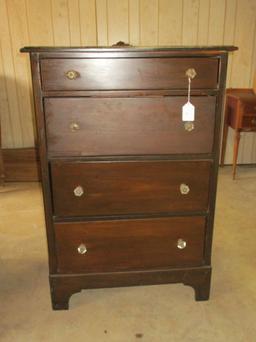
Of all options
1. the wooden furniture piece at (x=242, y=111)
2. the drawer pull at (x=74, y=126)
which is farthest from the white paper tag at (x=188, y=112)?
the wooden furniture piece at (x=242, y=111)

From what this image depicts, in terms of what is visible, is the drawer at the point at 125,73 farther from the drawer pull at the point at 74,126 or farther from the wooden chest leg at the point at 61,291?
the wooden chest leg at the point at 61,291

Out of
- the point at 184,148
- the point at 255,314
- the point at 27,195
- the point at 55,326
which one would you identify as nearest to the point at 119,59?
the point at 184,148

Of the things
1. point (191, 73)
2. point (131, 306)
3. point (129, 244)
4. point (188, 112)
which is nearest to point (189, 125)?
point (188, 112)

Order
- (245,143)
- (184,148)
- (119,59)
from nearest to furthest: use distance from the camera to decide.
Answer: (119,59) → (184,148) → (245,143)

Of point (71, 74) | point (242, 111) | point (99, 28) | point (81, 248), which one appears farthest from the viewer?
point (99, 28)

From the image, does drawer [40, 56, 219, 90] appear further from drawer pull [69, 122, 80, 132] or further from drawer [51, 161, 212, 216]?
drawer [51, 161, 212, 216]

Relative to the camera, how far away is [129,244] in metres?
1.43

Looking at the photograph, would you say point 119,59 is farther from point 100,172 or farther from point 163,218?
point 163,218

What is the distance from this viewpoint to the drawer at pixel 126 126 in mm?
1223

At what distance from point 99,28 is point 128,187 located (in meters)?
2.18

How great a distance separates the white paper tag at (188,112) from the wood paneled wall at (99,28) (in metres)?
2.07

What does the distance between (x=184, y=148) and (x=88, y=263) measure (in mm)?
665

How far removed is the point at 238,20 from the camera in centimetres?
307

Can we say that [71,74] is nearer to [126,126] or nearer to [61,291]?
[126,126]
